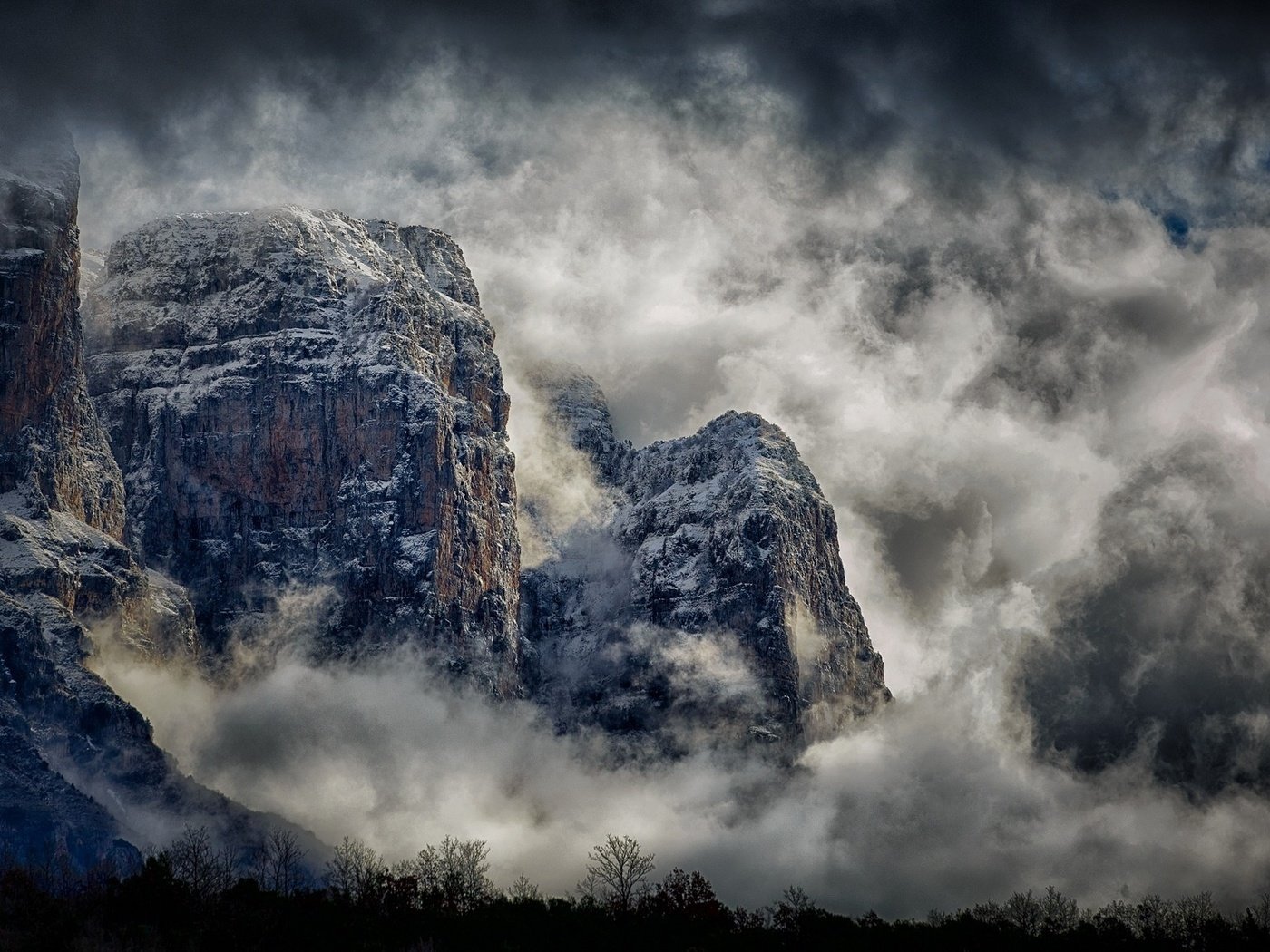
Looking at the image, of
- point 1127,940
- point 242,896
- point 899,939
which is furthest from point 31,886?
point 1127,940

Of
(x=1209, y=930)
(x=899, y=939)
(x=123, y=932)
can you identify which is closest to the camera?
(x=123, y=932)

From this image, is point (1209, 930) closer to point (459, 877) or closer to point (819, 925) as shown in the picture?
point (819, 925)

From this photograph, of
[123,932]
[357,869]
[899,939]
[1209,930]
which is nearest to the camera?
[123,932]

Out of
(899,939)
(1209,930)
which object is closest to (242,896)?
(899,939)

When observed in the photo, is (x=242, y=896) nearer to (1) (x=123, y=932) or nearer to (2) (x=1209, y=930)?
(1) (x=123, y=932)

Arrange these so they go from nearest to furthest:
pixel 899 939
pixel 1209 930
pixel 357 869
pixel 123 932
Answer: pixel 123 932
pixel 899 939
pixel 1209 930
pixel 357 869

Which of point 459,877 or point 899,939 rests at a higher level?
point 459,877

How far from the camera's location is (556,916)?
16800 cm

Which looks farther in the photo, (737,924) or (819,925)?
(737,924)

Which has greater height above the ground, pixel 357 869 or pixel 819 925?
pixel 357 869

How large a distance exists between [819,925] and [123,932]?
66247mm

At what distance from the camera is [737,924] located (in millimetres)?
182375

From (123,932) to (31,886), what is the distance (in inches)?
1041

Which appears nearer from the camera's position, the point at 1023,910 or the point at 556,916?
the point at 556,916
